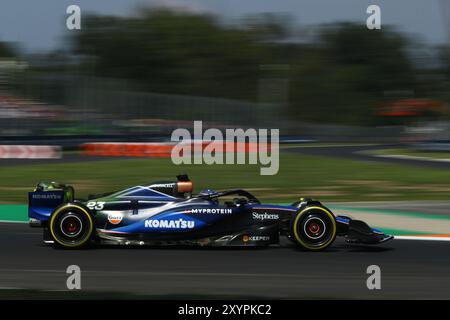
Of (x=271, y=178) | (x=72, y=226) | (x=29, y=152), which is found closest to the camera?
(x=72, y=226)

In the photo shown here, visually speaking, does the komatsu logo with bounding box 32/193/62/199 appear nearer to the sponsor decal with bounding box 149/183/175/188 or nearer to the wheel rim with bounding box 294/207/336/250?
the sponsor decal with bounding box 149/183/175/188

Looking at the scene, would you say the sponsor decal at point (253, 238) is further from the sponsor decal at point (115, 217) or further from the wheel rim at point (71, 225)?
the wheel rim at point (71, 225)

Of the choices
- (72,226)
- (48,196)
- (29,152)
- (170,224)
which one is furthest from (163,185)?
(29,152)

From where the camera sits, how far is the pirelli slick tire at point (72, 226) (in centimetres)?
867

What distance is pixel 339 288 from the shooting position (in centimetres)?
692

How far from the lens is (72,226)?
8.71m

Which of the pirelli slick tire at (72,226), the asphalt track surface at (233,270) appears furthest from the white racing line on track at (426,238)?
the pirelli slick tire at (72,226)

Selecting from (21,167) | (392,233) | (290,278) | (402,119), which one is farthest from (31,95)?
(402,119)

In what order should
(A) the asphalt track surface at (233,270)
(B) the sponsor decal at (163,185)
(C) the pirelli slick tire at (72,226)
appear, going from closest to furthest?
(A) the asphalt track surface at (233,270) < (C) the pirelli slick tire at (72,226) < (B) the sponsor decal at (163,185)

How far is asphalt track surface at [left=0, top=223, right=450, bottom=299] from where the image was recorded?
6.73 m

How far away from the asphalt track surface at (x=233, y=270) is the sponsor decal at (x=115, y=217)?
0.33 m

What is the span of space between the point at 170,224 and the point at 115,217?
0.61m

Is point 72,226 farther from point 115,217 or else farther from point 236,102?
point 236,102

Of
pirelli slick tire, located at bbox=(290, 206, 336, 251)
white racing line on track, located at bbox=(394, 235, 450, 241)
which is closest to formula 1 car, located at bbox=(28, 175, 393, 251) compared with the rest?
pirelli slick tire, located at bbox=(290, 206, 336, 251)
